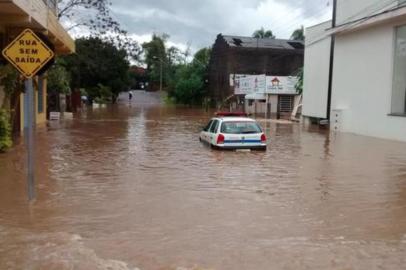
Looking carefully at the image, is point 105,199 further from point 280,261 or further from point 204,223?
point 280,261

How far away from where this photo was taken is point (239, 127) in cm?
1852

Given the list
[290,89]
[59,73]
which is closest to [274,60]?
[290,89]

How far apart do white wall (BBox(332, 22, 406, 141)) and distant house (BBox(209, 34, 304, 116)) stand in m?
31.1

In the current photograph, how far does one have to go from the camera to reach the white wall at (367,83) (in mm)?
25328

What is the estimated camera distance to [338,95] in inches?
1222

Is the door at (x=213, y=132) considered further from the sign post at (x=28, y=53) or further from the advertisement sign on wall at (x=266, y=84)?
the advertisement sign on wall at (x=266, y=84)

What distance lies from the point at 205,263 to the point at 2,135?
11648mm

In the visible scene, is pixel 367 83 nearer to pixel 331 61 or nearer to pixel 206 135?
pixel 331 61

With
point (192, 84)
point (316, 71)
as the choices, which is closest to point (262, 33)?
point (192, 84)

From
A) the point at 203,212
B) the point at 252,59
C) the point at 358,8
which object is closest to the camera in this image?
the point at 203,212

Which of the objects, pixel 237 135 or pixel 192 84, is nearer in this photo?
pixel 237 135

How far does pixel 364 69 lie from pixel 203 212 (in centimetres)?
2101

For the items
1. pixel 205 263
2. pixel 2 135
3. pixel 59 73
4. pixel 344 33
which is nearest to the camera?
pixel 205 263

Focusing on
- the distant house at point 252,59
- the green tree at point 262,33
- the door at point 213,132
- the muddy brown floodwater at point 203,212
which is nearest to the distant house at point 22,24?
the muddy brown floodwater at point 203,212
